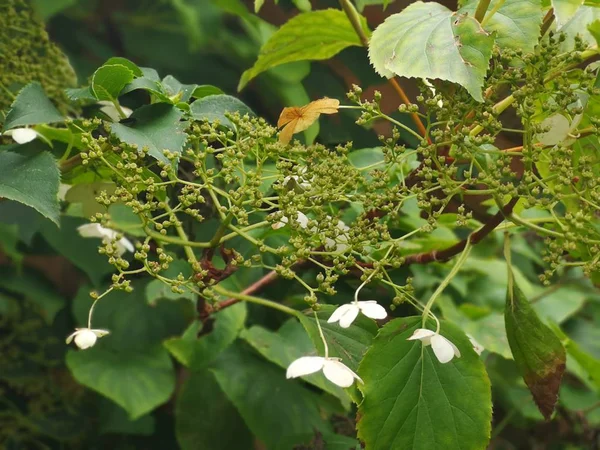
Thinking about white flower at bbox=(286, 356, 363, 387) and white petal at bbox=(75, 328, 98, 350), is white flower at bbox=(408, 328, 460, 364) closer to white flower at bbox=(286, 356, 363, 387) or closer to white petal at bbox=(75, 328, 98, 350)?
white flower at bbox=(286, 356, 363, 387)

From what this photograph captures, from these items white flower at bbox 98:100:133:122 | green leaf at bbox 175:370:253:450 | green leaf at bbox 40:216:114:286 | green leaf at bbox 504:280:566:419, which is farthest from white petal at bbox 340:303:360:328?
green leaf at bbox 40:216:114:286

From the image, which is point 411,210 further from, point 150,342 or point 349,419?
point 150,342

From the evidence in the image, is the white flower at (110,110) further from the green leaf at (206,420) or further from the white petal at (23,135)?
the green leaf at (206,420)

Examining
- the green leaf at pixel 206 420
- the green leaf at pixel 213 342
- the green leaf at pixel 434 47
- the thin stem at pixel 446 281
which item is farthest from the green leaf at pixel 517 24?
the green leaf at pixel 206 420

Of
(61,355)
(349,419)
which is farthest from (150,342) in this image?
(349,419)

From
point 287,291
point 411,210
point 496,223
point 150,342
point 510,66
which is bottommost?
point 150,342

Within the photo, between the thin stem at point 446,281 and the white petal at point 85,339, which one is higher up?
the thin stem at point 446,281

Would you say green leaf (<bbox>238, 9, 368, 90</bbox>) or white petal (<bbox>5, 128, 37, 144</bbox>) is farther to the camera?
green leaf (<bbox>238, 9, 368, 90</bbox>)
